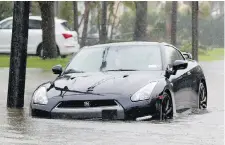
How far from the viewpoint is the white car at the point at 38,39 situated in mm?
29750

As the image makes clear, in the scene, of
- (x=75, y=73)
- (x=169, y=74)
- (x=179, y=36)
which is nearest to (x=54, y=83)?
(x=75, y=73)

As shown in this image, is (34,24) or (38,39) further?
(34,24)

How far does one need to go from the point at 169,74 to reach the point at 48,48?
18.6 meters

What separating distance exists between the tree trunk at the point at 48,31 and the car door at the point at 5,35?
4.49 ft

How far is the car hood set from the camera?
1012 cm

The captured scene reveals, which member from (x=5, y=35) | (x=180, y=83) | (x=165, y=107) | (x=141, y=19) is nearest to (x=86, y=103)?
(x=165, y=107)

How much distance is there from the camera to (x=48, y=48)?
29.4 meters

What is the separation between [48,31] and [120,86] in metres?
19.3

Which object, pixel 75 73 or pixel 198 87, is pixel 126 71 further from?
pixel 198 87

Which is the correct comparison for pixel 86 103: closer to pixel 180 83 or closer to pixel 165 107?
pixel 165 107

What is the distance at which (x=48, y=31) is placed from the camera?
29.2 metres

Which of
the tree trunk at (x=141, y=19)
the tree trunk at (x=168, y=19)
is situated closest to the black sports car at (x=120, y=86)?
the tree trunk at (x=141, y=19)

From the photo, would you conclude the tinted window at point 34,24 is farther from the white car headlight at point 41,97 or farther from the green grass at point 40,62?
the white car headlight at point 41,97

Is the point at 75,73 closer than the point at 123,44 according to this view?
Result: Yes
